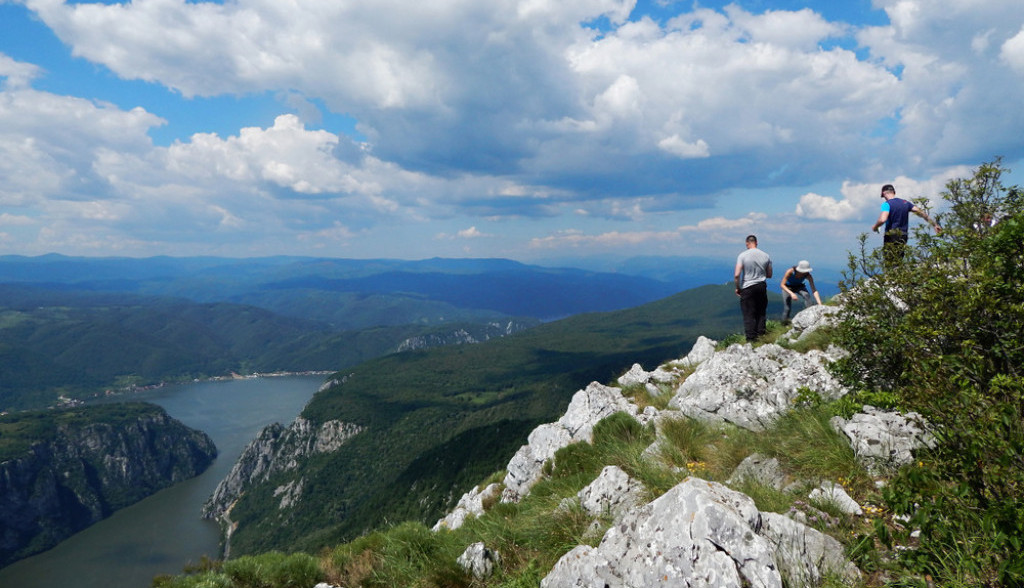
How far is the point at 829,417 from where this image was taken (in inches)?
302

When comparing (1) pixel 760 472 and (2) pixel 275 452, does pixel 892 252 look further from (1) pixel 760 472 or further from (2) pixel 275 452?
(2) pixel 275 452

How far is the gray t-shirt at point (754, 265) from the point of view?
14719 millimetres

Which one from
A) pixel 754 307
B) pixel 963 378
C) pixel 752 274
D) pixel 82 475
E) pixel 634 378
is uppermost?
pixel 752 274

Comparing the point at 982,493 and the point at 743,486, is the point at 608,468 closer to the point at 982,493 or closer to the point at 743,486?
the point at 743,486

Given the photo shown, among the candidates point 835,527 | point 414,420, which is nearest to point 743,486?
point 835,527

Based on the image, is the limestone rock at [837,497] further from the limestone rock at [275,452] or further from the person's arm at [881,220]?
the limestone rock at [275,452]

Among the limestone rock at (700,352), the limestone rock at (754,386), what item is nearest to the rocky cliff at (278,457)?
the limestone rock at (700,352)

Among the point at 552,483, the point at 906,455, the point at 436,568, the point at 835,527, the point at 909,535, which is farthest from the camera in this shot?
the point at 552,483

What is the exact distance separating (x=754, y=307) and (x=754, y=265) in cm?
197

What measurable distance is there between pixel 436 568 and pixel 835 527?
5.63m

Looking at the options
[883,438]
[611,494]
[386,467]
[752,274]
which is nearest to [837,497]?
[883,438]

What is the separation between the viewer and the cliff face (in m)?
155

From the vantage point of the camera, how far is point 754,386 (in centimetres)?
1104

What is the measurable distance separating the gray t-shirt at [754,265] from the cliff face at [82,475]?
238m
